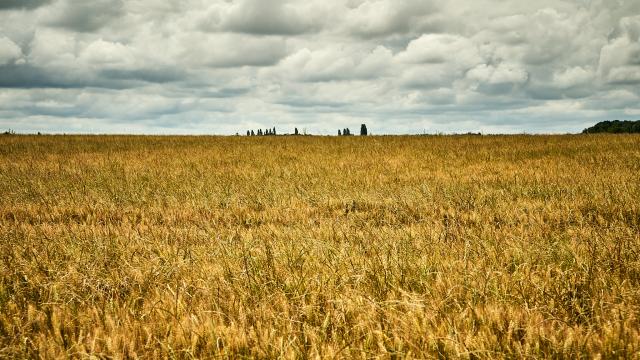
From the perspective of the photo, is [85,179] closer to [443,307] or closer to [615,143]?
[443,307]

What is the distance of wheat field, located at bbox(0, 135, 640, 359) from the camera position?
7.81 feet

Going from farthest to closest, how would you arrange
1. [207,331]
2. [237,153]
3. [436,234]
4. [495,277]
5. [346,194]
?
[237,153], [346,194], [436,234], [495,277], [207,331]

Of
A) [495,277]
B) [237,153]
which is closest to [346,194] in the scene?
[495,277]

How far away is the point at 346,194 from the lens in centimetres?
861

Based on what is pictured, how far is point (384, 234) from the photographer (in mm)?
4980

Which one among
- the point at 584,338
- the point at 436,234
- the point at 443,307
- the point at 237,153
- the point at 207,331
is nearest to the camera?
the point at 584,338

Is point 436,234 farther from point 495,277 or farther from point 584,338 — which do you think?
point 584,338

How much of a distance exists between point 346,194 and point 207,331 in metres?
6.22

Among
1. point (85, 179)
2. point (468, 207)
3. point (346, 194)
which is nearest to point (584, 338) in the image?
point (468, 207)

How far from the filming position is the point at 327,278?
3.36 meters

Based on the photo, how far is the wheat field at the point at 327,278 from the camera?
7.81ft

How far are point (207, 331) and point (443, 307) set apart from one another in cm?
142

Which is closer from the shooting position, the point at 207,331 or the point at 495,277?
the point at 207,331

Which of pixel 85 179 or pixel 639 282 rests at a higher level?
pixel 85 179
